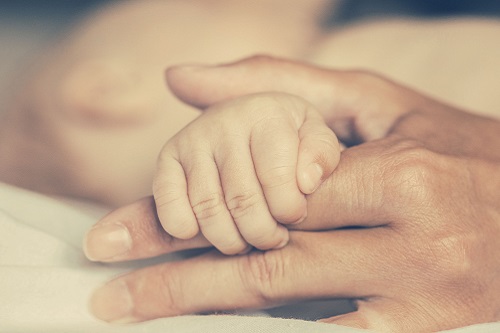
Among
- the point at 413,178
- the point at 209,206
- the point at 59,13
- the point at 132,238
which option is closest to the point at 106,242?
the point at 132,238

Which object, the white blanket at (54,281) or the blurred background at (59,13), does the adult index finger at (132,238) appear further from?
the blurred background at (59,13)

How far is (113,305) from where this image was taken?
68 cm

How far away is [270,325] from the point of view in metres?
0.61

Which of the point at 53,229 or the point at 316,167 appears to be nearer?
the point at 316,167

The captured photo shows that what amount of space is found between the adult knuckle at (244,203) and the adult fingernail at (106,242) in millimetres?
154

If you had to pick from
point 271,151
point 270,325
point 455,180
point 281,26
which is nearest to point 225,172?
point 271,151

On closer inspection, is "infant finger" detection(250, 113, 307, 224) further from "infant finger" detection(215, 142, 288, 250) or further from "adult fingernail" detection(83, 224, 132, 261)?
"adult fingernail" detection(83, 224, 132, 261)

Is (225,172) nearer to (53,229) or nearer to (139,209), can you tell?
(139,209)

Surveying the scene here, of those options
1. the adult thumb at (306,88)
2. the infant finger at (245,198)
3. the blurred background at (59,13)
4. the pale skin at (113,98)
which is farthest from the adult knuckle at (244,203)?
the blurred background at (59,13)

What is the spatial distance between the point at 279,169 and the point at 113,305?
26 centimetres

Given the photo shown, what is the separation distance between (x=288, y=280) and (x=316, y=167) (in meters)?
0.13

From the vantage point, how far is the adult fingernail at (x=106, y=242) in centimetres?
69

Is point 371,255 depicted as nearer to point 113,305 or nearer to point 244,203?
point 244,203

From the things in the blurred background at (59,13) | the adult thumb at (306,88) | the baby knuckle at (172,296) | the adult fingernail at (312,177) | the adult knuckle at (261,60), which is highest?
the blurred background at (59,13)
